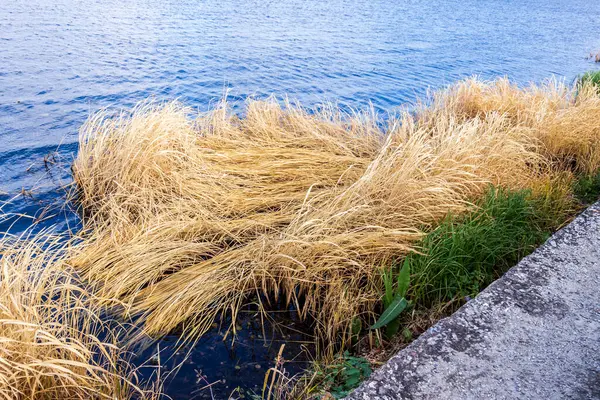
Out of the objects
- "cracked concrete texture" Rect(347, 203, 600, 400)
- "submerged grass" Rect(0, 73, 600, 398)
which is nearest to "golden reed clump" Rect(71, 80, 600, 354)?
"submerged grass" Rect(0, 73, 600, 398)

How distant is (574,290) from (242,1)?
1795 centimetres

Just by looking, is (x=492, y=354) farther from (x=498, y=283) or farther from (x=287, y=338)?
(x=287, y=338)

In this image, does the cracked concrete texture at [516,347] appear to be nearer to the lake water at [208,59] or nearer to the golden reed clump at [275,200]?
the golden reed clump at [275,200]

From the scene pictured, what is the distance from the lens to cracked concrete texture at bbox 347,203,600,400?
5.65ft

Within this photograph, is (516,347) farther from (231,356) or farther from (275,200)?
(275,200)

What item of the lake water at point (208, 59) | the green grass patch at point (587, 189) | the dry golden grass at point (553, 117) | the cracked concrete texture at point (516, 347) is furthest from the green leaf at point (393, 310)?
the dry golden grass at point (553, 117)

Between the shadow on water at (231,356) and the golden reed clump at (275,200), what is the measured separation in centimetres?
10

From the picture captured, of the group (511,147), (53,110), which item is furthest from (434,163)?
(53,110)

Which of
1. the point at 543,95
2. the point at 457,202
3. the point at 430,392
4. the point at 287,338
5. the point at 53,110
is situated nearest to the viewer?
the point at 430,392

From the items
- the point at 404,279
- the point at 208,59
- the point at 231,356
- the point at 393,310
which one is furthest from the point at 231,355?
the point at 208,59

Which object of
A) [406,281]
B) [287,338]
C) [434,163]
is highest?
[434,163]

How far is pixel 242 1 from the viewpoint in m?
17.8

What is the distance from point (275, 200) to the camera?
12.3 ft

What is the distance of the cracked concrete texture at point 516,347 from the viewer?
1723mm
